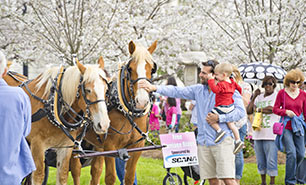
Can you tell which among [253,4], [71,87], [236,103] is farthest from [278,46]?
[71,87]

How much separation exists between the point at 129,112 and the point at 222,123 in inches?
50.0

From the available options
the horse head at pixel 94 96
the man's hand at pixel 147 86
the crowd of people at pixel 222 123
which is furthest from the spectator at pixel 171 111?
the man's hand at pixel 147 86

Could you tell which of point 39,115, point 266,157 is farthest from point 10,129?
point 266,157

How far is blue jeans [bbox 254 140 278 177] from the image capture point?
8.57m

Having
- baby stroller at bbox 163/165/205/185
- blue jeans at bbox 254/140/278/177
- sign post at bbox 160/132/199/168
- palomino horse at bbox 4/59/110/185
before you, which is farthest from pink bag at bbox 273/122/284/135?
palomino horse at bbox 4/59/110/185

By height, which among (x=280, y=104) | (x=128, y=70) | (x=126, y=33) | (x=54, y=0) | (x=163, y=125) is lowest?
(x=163, y=125)

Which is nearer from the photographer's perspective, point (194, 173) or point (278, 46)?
point (194, 173)

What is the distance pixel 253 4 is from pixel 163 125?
5468mm

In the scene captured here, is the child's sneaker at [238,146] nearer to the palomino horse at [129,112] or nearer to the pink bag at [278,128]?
the palomino horse at [129,112]

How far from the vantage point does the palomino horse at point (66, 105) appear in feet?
18.1

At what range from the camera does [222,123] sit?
18.2ft

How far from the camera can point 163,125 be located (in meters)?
16.6

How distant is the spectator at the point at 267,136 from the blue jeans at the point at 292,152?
0.43 m

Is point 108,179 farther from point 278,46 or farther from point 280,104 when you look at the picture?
point 278,46
